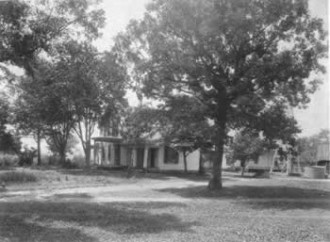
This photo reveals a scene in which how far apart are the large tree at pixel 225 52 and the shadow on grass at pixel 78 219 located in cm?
757

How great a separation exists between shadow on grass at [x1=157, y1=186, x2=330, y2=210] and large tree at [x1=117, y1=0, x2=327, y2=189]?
1582 millimetres

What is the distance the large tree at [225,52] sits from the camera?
65.4 ft

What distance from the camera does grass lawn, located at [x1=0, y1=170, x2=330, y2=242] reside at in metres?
10.8

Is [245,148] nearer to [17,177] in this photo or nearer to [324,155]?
[324,155]

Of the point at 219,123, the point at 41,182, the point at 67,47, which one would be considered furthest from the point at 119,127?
the point at 67,47

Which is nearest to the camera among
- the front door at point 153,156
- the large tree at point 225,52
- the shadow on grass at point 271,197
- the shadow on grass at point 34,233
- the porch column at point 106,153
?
the shadow on grass at point 34,233

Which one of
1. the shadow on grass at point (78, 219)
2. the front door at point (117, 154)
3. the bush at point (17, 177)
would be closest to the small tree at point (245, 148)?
the front door at point (117, 154)

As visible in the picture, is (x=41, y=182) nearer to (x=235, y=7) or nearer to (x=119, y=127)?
(x=235, y=7)

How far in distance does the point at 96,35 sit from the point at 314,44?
409 inches

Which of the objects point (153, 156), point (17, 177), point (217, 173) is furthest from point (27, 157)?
point (217, 173)

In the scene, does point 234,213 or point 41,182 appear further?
point 41,182

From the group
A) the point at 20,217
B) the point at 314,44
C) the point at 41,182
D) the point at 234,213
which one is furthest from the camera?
the point at 41,182

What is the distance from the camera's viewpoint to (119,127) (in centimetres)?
4388

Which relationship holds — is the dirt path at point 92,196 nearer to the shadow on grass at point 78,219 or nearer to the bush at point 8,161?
the shadow on grass at point 78,219
